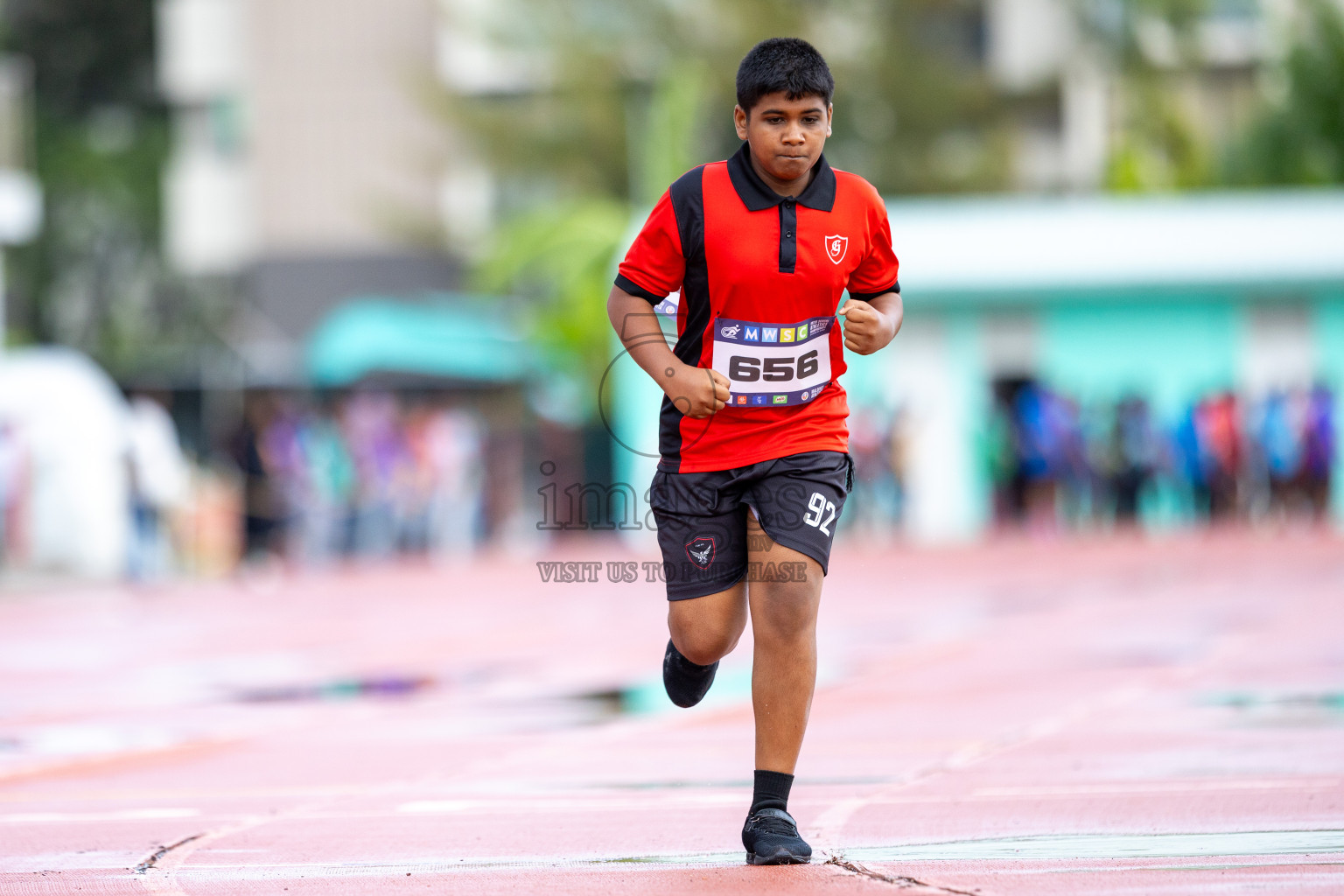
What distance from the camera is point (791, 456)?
15.9 feet

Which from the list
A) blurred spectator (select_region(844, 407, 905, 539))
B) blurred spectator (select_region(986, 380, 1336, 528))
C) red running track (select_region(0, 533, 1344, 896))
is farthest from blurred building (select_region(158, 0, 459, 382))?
red running track (select_region(0, 533, 1344, 896))

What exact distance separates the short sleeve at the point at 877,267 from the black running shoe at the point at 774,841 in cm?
134

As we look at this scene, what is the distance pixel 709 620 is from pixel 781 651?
0.74ft

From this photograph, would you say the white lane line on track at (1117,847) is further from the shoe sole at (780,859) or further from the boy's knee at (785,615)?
the boy's knee at (785,615)

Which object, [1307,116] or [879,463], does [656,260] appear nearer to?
[879,463]

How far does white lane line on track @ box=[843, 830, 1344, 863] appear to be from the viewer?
4.68 metres

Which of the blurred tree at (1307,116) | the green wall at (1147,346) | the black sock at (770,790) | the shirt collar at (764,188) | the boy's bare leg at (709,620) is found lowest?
the black sock at (770,790)

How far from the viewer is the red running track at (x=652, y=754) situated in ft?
15.5

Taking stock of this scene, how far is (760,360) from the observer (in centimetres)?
481

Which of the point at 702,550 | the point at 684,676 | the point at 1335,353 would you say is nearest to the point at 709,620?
the point at 702,550

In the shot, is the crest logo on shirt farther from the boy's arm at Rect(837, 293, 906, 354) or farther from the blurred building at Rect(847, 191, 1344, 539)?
the blurred building at Rect(847, 191, 1344, 539)

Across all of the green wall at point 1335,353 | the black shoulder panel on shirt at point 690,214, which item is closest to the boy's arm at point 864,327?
the black shoulder panel on shirt at point 690,214

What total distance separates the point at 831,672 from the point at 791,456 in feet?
17.6

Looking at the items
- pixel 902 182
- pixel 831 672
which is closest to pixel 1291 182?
pixel 902 182
